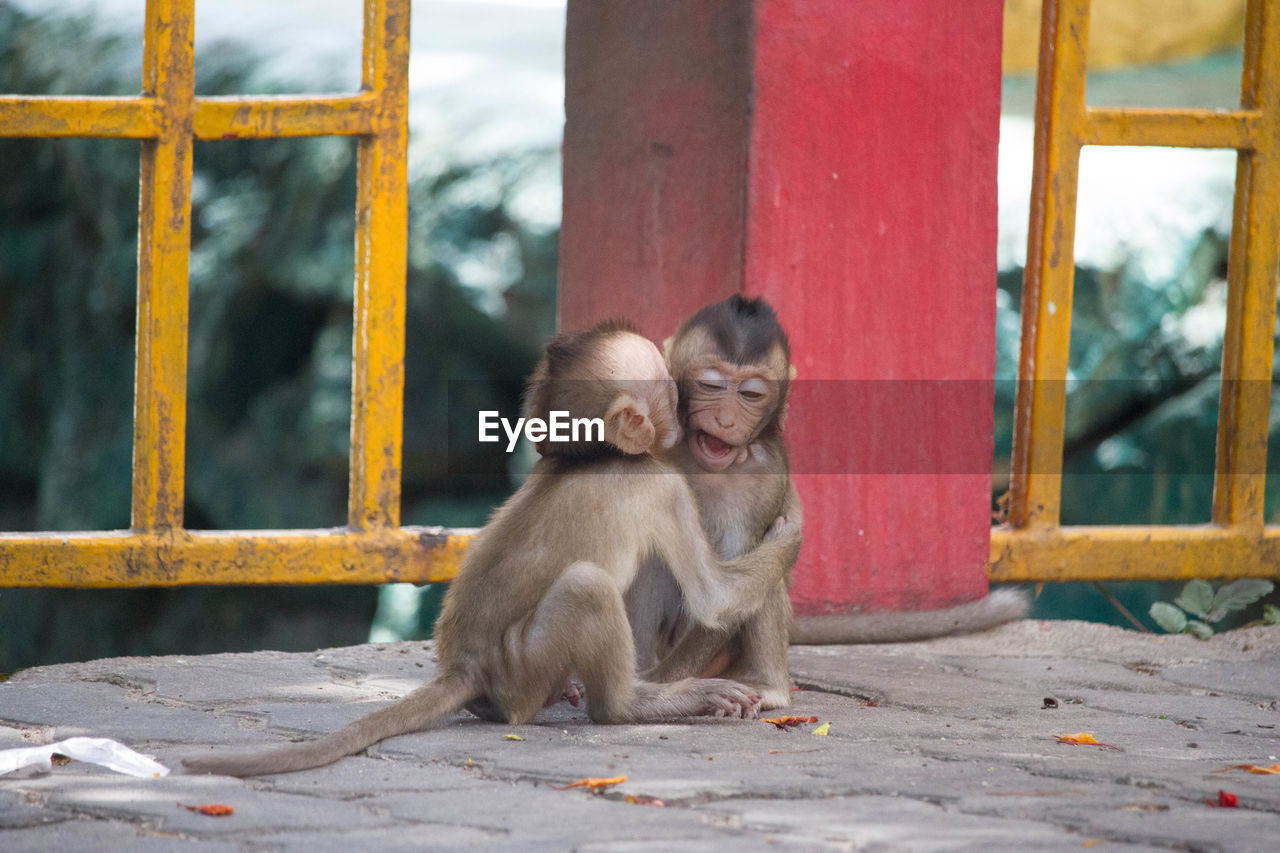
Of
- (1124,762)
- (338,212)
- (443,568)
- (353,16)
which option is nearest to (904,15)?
(443,568)

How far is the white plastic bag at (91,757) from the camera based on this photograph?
271 centimetres

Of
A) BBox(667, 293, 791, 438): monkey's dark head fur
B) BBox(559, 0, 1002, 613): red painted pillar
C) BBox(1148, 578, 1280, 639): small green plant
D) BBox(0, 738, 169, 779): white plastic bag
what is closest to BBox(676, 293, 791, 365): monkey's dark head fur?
BBox(667, 293, 791, 438): monkey's dark head fur

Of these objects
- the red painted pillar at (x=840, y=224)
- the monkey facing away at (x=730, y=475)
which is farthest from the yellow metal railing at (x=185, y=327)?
the monkey facing away at (x=730, y=475)

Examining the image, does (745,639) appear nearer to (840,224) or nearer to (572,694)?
(572,694)

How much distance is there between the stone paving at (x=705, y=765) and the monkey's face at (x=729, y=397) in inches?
27.8

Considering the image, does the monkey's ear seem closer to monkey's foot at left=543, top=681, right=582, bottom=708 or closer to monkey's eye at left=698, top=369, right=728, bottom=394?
monkey's eye at left=698, top=369, right=728, bottom=394

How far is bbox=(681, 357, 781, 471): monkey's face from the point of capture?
11.8ft

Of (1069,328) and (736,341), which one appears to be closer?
(736,341)

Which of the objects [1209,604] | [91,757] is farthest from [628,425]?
[1209,604]

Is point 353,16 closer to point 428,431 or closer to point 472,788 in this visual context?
point 428,431

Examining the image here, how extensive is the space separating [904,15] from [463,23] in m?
4.60

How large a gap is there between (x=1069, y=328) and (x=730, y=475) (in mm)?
1546

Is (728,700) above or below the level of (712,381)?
below

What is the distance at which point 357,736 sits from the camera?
2.87m
